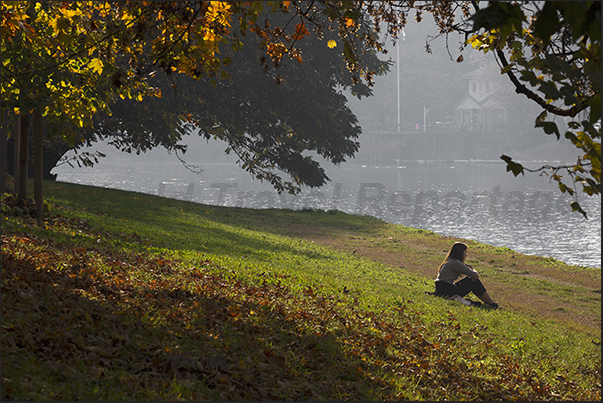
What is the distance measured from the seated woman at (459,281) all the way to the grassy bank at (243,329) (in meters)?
0.60

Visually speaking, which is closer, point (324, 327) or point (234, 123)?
point (324, 327)

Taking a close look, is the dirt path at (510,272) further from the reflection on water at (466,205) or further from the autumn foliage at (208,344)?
the reflection on water at (466,205)

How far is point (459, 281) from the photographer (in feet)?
40.4

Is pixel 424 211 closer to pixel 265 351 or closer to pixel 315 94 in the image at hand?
pixel 315 94

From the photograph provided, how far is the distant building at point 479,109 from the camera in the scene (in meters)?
122

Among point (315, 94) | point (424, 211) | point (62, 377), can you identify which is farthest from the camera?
point (424, 211)

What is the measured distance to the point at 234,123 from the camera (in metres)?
26.8

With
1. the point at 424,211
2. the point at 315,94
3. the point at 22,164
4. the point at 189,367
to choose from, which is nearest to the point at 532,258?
the point at 315,94

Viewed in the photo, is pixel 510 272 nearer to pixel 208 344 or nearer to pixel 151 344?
pixel 208 344

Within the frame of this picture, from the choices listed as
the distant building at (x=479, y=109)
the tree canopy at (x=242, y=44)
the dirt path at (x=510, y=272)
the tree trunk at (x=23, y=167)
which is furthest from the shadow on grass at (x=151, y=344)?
the distant building at (x=479, y=109)

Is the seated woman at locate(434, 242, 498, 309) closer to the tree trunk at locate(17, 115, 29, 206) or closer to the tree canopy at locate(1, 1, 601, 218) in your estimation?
the tree canopy at locate(1, 1, 601, 218)

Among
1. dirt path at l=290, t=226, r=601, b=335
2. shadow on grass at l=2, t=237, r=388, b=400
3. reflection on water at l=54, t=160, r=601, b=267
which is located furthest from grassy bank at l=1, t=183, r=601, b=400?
reflection on water at l=54, t=160, r=601, b=267

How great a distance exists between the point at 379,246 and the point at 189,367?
58.2ft

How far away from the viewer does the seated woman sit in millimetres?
12070
